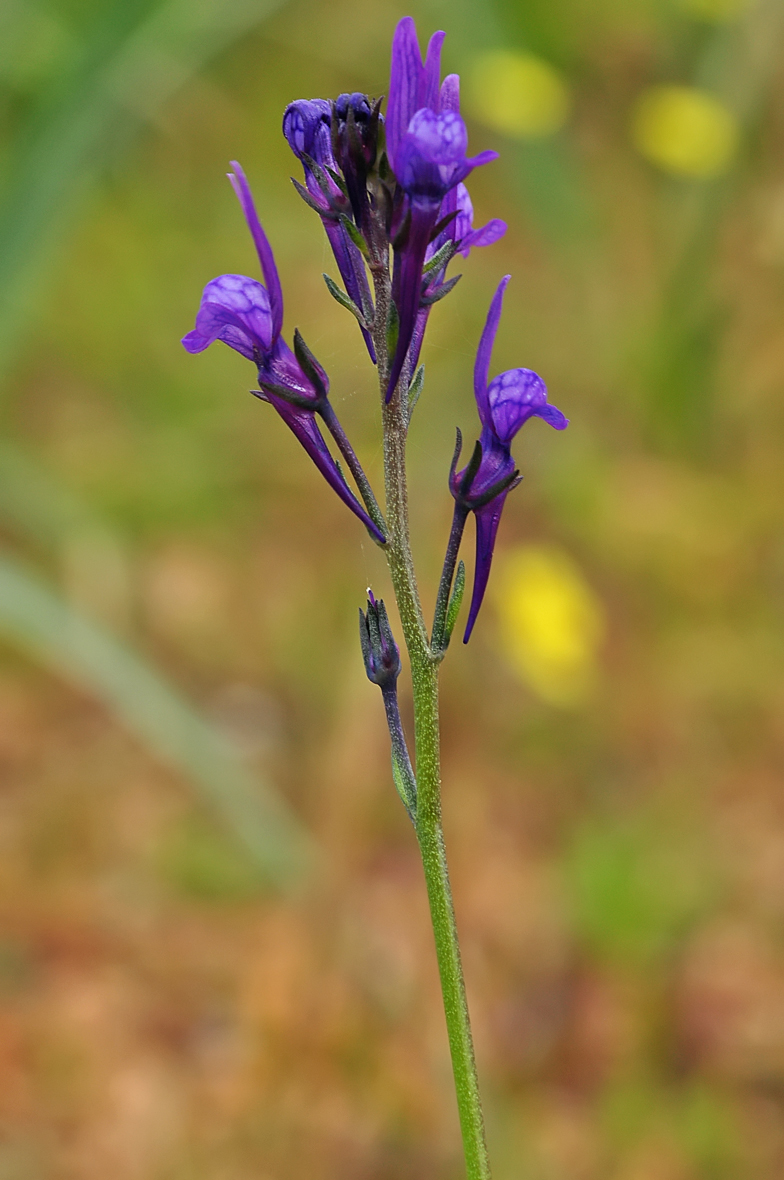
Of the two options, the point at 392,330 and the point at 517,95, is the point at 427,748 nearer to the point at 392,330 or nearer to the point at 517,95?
the point at 392,330

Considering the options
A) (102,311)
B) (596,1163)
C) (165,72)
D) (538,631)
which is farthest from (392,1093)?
(165,72)

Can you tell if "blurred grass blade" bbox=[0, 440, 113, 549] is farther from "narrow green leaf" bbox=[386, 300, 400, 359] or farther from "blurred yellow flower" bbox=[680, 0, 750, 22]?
"blurred yellow flower" bbox=[680, 0, 750, 22]

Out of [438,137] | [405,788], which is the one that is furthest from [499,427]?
[405,788]

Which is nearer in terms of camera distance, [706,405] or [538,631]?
[538,631]

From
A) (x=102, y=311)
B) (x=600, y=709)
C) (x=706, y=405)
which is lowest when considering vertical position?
(x=600, y=709)

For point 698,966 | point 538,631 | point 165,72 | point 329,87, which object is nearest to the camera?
point 698,966

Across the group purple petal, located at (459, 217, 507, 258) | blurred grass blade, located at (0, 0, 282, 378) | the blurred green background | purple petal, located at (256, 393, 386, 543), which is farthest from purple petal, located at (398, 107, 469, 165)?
blurred grass blade, located at (0, 0, 282, 378)

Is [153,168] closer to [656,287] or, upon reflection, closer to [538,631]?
[656,287]
